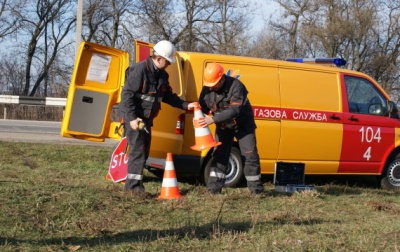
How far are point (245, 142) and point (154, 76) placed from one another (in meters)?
1.44

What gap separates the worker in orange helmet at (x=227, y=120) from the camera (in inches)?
265

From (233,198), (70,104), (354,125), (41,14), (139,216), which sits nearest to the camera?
(139,216)

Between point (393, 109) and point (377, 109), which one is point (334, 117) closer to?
point (377, 109)

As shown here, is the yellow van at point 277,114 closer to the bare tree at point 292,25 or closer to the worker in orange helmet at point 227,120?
the worker in orange helmet at point 227,120

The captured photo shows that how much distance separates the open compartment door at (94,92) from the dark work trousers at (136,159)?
128 centimetres

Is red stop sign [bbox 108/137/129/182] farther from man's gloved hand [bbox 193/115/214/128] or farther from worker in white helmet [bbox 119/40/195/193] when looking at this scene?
man's gloved hand [bbox 193/115/214/128]

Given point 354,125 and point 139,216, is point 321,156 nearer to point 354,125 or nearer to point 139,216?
point 354,125

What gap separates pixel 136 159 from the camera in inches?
261

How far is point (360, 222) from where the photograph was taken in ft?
19.1

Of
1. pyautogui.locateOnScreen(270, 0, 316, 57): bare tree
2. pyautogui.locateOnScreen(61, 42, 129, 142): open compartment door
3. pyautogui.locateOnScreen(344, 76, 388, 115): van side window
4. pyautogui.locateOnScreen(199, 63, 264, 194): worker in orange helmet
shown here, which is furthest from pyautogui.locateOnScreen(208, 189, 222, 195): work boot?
pyautogui.locateOnScreen(270, 0, 316, 57): bare tree

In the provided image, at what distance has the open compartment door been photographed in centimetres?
761

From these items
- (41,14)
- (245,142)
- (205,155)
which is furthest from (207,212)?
(41,14)

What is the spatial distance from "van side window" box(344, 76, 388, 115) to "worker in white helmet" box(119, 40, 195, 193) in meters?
3.24

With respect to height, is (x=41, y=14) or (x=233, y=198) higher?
(x=41, y=14)
